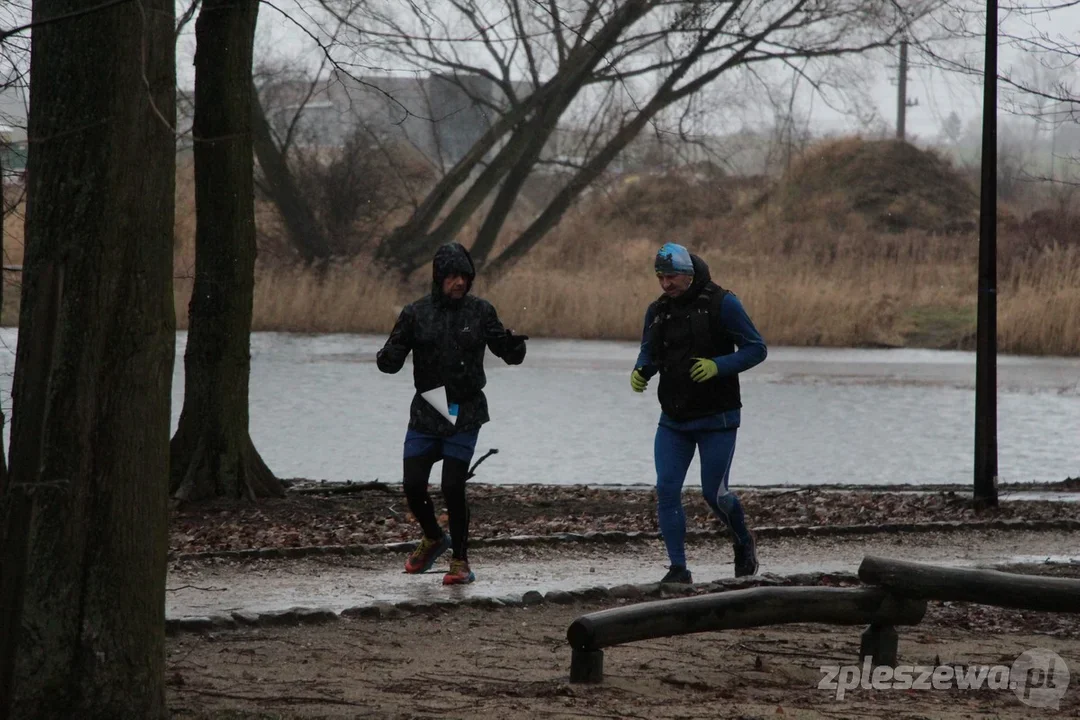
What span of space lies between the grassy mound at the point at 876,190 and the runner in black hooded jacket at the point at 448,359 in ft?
152

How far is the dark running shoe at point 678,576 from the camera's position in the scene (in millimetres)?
8547

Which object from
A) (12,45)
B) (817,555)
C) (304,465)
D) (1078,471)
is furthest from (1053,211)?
(12,45)

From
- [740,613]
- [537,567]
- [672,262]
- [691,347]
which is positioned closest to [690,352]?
[691,347]

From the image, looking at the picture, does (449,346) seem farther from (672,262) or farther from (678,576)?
(678,576)

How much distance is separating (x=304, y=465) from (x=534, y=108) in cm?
1379

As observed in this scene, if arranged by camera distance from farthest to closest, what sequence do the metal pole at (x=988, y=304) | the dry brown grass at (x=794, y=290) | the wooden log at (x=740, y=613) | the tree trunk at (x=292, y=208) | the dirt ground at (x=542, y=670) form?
the dry brown grass at (x=794, y=290), the tree trunk at (x=292, y=208), the metal pole at (x=988, y=304), the wooden log at (x=740, y=613), the dirt ground at (x=542, y=670)

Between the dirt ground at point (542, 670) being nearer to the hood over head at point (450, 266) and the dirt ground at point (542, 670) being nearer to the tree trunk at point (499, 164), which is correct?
the hood over head at point (450, 266)

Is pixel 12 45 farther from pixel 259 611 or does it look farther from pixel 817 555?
pixel 817 555

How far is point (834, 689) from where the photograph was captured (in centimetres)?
643

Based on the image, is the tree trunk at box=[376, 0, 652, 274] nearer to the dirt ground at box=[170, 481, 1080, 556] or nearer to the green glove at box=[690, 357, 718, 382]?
the dirt ground at box=[170, 481, 1080, 556]

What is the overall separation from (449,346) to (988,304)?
631 centimetres

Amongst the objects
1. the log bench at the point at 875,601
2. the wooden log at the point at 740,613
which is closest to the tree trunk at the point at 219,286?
the log bench at the point at 875,601

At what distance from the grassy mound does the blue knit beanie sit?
46.1 meters

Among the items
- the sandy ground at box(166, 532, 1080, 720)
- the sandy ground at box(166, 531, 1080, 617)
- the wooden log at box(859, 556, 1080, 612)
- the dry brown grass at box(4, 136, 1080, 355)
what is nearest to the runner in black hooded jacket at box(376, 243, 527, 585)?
the sandy ground at box(166, 531, 1080, 617)
